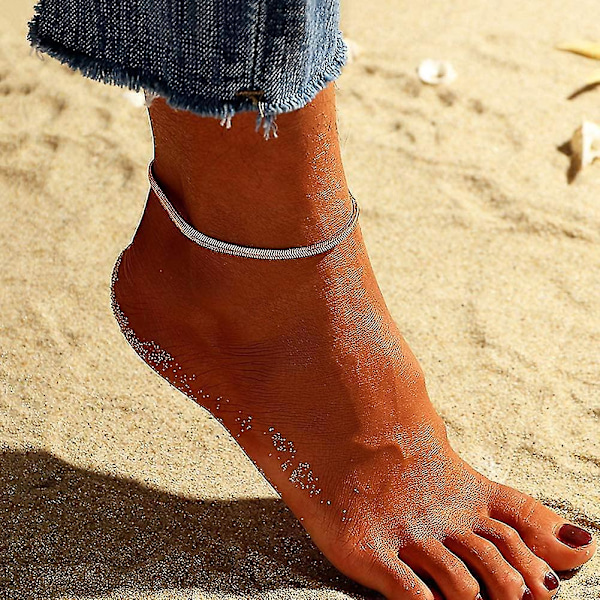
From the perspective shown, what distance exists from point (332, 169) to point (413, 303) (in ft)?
2.16

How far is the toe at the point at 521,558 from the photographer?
1.08 m

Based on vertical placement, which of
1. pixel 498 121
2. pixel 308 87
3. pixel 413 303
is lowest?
pixel 413 303

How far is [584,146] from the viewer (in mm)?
1967

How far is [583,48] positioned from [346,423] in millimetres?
1718

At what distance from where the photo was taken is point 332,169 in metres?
1.01

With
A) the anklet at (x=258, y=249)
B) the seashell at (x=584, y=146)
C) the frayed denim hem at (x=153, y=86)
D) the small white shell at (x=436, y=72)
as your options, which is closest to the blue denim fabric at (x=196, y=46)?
the frayed denim hem at (x=153, y=86)

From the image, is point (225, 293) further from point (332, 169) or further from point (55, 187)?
point (55, 187)

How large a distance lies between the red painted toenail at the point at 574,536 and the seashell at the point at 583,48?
164 cm

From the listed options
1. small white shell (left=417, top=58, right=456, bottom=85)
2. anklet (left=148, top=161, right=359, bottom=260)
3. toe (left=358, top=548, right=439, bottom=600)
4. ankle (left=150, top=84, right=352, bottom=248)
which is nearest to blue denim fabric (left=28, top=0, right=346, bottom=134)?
ankle (left=150, top=84, right=352, bottom=248)

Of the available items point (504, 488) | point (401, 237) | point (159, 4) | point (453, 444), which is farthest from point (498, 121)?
point (159, 4)

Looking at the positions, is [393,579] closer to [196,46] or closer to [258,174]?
[258,174]

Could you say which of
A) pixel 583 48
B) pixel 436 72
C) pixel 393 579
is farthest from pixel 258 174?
pixel 583 48

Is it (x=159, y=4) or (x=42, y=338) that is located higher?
(x=159, y=4)

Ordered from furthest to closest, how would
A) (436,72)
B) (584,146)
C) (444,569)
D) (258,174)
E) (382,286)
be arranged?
(436,72)
(584,146)
(382,286)
(444,569)
(258,174)
